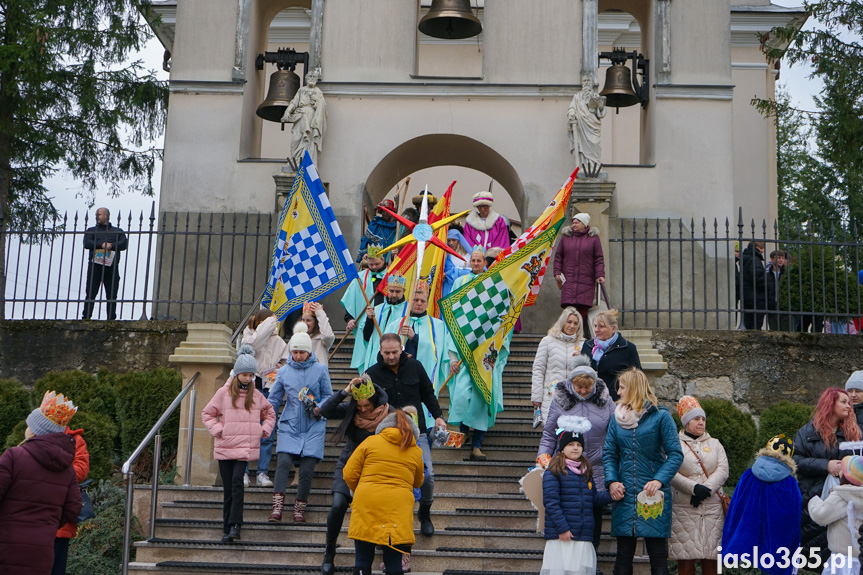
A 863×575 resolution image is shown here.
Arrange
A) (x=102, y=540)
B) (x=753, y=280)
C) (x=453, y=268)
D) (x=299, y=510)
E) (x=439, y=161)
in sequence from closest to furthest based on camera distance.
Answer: (x=299, y=510)
(x=102, y=540)
(x=453, y=268)
(x=753, y=280)
(x=439, y=161)

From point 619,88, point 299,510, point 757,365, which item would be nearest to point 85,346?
point 299,510

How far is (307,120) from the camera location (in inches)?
663

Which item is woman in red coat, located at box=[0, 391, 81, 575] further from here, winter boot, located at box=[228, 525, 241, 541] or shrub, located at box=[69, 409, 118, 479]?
shrub, located at box=[69, 409, 118, 479]

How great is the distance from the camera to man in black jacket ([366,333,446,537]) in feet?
32.2

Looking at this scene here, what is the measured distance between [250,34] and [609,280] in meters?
6.69

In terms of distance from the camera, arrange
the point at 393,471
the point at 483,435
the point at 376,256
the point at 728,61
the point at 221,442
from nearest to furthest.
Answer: the point at 393,471
the point at 221,442
the point at 483,435
the point at 376,256
the point at 728,61

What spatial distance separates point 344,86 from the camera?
682 inches

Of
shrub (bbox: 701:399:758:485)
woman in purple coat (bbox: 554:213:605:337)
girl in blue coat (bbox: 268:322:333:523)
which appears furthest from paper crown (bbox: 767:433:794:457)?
woman in purple coat (bbox: 554:213:605:337)

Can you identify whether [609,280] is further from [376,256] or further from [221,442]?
[221,442]

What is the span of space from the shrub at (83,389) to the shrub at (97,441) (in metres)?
0.59

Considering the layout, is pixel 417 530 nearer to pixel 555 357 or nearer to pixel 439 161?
pixel 555 357

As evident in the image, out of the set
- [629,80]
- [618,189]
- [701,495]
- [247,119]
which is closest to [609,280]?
[618,189]

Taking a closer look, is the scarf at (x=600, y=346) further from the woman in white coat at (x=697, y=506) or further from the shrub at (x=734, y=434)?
the shrub at (x=734, y=434)

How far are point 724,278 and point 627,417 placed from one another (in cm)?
866
